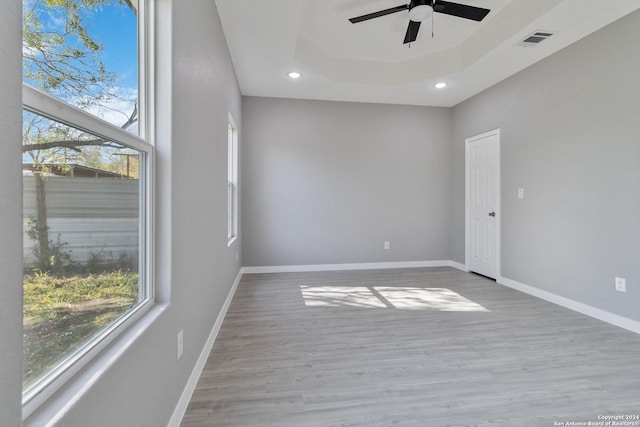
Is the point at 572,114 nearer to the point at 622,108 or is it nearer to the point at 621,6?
the point at 622,108

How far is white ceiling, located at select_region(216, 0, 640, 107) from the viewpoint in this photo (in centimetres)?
248

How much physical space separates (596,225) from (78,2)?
3.89m

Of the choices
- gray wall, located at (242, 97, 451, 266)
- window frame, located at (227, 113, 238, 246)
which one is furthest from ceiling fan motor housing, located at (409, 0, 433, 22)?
window frame, located at (227, 113, 238, 246)

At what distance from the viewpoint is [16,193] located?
20.8 inches

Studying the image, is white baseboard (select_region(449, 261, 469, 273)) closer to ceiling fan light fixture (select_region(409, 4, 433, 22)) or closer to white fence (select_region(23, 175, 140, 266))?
ceiling fan light fixture (select_region(409, 4, 433, 22))

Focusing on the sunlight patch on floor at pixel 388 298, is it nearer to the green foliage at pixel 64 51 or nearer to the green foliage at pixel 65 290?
the green foliage at pixel 65 290

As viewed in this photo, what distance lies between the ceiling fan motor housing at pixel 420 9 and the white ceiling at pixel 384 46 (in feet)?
1.18

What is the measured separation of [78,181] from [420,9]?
Answer: 2.72 m

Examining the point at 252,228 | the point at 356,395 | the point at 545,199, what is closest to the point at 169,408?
the point at 356,395

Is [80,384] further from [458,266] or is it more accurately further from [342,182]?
[458,266]

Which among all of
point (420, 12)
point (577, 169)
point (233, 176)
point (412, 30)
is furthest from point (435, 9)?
point (233, 176)

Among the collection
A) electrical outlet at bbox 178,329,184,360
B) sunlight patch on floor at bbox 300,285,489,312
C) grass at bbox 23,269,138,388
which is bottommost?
sunlight patch on floor at bbox 300,285,489,312

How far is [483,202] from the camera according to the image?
4203 millimetres

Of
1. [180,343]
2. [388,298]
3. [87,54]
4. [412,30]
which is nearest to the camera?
[87,54]
